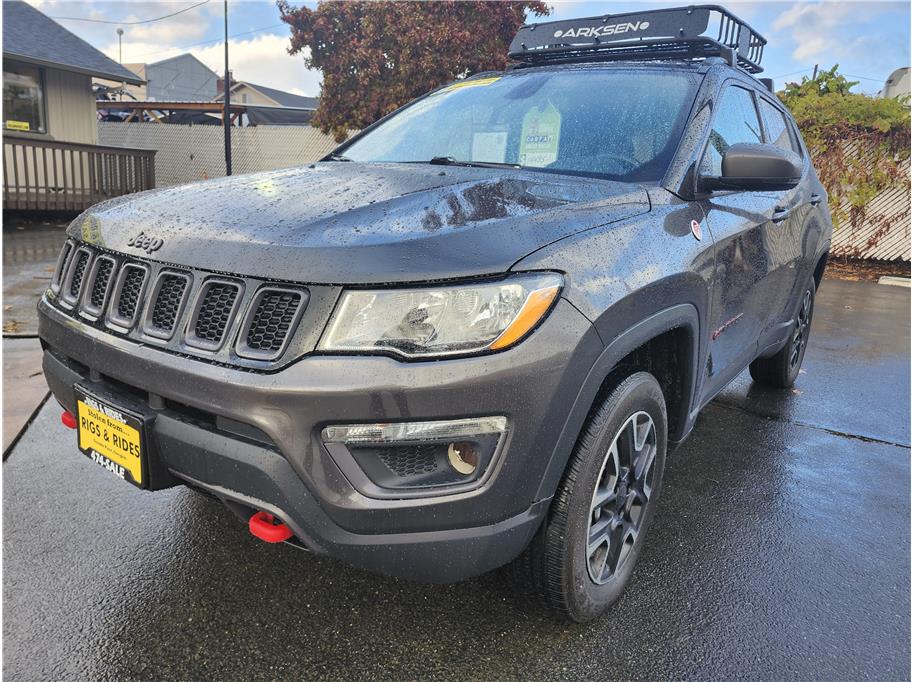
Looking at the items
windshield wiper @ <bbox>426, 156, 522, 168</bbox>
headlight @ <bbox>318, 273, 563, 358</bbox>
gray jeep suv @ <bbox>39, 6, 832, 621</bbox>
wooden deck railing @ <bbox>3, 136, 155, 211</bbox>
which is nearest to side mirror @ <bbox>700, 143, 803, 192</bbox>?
gray jeep suv @ <bbox>39, 6, 832, 621</bbox>

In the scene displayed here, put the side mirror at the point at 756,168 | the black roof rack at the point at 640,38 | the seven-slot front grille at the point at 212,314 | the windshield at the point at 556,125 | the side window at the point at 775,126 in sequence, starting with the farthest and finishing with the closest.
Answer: the side window at the point at 775,126 < the black roof rack at the point at 640,38 < the windshield at the point at 556,125 < the side mirror at the point at 756,168 < the seven-slot front grille at the point at 212,314

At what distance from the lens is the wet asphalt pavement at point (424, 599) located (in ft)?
6.61

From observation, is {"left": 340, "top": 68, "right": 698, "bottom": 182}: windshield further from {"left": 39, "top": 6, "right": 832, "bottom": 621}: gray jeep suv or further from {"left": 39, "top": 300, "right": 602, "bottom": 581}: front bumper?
{"left": 39, "top": 300, "right": 602, "bottom": 581}: front bumper

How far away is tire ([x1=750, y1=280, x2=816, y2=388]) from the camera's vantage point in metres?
4.51

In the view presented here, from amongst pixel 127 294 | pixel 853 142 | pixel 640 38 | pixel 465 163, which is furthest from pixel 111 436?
pixel 853 142

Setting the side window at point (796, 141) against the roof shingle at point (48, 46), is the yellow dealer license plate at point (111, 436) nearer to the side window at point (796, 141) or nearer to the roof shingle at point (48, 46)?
the side window at point (796, 141)

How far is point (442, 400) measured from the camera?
5.15 feet

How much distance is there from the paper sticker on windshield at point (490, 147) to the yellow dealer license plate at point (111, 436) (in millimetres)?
1652

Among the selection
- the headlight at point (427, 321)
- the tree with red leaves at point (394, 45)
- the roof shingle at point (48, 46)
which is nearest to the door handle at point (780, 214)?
the headlight at point (427, 321)

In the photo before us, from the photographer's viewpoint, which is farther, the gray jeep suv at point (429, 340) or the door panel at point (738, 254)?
the door panel at point (738, 254)

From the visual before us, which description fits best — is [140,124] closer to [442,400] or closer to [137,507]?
[137,507]

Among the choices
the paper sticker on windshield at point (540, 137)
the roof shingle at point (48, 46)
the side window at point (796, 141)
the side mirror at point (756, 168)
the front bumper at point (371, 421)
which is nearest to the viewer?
the front bumper at point (371, 421)

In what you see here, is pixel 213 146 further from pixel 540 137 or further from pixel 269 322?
pixel 269 322

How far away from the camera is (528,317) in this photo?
1.65 metres
